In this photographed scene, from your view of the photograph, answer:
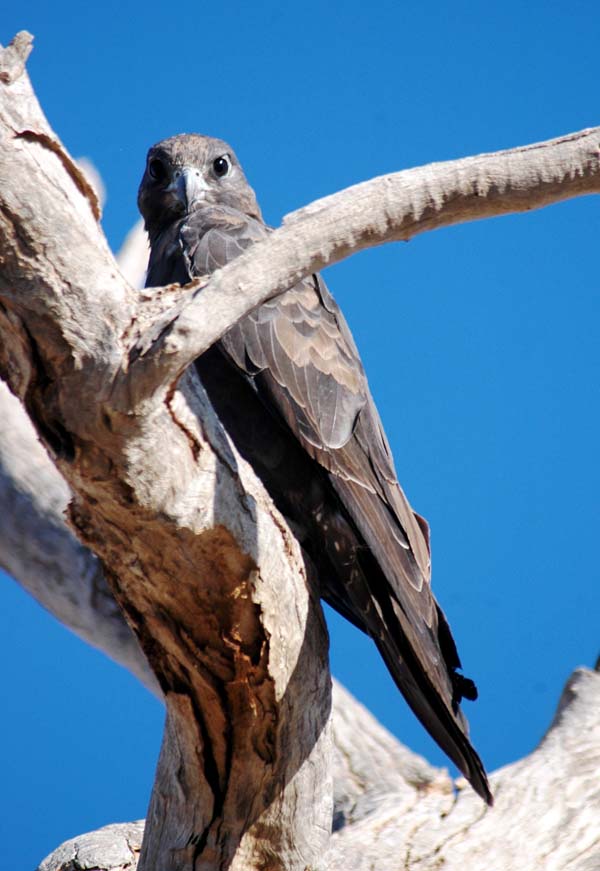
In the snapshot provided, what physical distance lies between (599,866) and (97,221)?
8.43 ft

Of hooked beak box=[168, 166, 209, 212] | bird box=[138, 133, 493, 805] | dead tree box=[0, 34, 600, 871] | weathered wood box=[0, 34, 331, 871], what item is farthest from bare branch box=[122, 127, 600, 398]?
hooked beak box=[168, 166, 209, 212]

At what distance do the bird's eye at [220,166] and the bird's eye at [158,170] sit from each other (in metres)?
0.21

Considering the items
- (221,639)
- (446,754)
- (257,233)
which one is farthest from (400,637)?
(257,233)

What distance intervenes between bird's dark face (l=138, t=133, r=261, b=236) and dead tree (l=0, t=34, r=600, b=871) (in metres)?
2.00

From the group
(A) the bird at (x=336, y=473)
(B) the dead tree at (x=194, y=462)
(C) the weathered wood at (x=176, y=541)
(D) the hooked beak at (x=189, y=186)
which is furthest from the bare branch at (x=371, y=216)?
(D) the hooked beak at (x=189, y=186)

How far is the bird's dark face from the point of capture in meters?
4.15

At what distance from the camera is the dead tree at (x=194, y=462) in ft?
6.42

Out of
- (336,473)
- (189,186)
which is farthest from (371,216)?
(189,186)

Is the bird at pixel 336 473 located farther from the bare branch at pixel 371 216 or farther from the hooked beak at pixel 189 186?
the bare branch at pixel 371 216

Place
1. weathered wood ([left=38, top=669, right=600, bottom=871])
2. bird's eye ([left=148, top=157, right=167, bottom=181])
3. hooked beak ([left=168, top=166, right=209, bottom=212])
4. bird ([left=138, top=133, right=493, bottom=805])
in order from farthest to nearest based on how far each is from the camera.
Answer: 1. bird's eye ([left=148, top=157, right=167, bottom=181])
2. hooked beak ([left=168, top=166, right=209, bottom=212])
3. weathered wood ([left=38, top=669, right=600, bottom=871])
4. bird ([left=138, top=133, right=493, bottom=805])

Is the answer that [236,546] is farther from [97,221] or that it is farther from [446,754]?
[446,754]

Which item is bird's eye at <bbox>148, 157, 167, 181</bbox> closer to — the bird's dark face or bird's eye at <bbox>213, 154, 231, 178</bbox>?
the bird's dark face

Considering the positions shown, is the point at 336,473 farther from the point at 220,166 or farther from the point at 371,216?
the point at 220,166

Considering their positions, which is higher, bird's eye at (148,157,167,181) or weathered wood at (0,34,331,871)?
bird's eye at (148,157,167,181)
